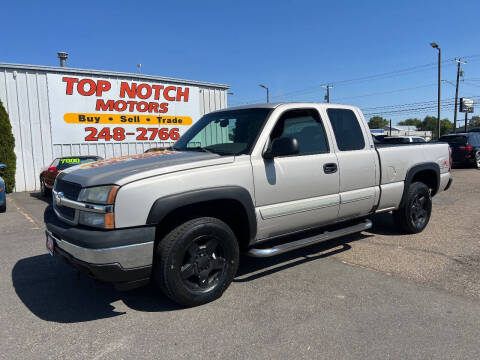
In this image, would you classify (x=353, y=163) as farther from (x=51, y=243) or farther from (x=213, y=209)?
(x=51, y=243)

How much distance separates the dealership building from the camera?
13.2m

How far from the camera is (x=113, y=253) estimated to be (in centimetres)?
289

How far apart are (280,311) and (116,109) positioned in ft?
45.3

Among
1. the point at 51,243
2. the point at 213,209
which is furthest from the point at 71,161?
the point at 213,209

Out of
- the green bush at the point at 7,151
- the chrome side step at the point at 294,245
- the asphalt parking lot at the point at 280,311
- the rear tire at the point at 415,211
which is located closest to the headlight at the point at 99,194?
the asphalt parking lot at the point at 280,311

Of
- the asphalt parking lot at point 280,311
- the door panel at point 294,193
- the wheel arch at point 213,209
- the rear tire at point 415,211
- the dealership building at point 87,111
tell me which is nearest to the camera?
the asphalt parking lot at point 280,311

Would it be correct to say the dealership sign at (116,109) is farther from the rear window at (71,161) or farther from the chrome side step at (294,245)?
the chrome side step at (294,245)

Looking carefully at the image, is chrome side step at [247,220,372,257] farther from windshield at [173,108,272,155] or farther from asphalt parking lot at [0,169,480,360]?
windshield at [173,108,272,155]

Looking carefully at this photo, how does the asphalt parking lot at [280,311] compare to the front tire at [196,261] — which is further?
the front tire at [196,261]

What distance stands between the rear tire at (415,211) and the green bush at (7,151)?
1262 centimetres

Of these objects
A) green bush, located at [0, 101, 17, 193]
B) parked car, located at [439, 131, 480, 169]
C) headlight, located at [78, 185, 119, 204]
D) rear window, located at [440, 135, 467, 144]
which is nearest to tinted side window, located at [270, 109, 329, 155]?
headlight, located at [78, 185, 119, 204]

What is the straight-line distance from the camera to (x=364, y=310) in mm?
3283

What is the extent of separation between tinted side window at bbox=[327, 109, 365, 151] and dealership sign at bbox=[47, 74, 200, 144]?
1236 cm

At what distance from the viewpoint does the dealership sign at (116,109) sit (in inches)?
550
